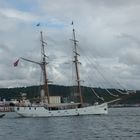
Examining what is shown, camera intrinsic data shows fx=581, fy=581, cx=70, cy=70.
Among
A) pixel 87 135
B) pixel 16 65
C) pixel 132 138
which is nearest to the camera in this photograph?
pixel 132 138

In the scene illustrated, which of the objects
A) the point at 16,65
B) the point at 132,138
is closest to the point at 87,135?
the point at 132,138

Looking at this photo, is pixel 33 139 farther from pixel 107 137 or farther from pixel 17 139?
pixel 107 137

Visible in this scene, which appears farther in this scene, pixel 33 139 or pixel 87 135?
pixel 87 135

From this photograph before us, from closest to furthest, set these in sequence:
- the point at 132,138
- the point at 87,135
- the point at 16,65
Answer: the point at 132,138
the point at 87,135
the point at 16,65

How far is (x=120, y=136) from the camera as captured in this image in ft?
344

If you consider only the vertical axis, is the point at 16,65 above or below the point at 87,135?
above

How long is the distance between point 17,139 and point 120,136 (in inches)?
729

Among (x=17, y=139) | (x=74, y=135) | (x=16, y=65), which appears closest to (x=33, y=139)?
(x=17, y=139)

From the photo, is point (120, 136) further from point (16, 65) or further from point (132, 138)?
point (16, 65)

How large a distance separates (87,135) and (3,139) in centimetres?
1580

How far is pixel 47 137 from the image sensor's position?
344 ft

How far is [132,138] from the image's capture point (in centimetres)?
9944

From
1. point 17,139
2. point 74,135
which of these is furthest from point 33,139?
point 74,135

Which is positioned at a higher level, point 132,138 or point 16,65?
point 16,65
